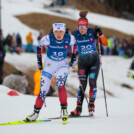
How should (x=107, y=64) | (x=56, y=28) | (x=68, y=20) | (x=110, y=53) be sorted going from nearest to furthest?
(x=56, y=28) → (x=107, y=64) → (x=110, y=53) → (x=68, y=20)

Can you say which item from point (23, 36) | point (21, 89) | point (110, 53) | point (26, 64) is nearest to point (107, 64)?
point (110, 53)

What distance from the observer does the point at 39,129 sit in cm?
518

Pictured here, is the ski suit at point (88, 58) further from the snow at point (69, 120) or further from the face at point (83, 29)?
the snow at point (69, 120)

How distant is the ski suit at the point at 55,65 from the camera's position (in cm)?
596

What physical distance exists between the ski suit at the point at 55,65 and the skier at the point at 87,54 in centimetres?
87

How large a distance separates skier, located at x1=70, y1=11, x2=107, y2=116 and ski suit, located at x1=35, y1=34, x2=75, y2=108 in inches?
34.1

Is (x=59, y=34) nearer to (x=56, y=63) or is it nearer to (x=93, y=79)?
(x=56, y=63)

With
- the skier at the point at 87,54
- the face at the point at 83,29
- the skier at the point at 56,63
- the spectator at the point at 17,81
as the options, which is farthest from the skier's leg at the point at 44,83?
the spectator at the point at 17,81

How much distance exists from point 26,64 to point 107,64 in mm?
7064

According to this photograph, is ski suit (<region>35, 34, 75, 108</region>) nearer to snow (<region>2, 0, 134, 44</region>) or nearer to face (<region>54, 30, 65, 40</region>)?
face (<region>54, 30, 65, 40</region>)

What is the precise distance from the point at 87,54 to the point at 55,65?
1256 millimetres

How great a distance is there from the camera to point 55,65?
602cm

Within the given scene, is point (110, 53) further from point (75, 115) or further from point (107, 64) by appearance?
point (75, 115)

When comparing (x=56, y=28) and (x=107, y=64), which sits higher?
(x=56, y=28)
